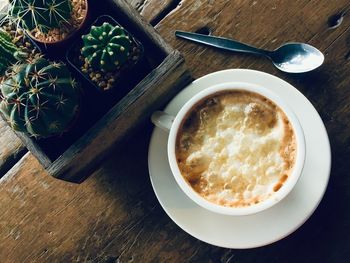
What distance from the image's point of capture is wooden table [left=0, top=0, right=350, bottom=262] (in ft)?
4.06

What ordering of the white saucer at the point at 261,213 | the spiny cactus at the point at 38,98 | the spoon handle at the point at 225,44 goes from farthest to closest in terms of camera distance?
the spoon handle at the point at 225,44 → the white saucer at the point at 261,213 → the spiny cactus at the point at 38,98

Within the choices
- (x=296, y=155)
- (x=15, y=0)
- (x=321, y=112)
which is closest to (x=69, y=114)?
(x=15, y=0)

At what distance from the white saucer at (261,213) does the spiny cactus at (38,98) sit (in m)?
0.24

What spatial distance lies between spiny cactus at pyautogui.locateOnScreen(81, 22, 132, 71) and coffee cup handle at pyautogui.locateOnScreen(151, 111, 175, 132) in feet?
0.47

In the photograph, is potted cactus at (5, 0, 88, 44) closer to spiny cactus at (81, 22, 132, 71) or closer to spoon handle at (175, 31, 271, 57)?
spiny cactus at (81, 22, 132, 71)

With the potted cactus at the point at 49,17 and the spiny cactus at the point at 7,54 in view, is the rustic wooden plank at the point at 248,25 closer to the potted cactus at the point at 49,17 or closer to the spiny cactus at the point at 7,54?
the potted cactus at the point at 49,17

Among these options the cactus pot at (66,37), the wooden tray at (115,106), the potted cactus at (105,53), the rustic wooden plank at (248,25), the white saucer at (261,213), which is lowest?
the white saucer at (261,213)

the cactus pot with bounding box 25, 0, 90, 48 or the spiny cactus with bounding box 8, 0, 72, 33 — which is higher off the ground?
the spiny cactus with bounding box 8, 0, 72, 33

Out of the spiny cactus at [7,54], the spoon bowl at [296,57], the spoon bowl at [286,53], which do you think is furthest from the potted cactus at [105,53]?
the spoon bowl at [296,57]

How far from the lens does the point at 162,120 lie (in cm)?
115

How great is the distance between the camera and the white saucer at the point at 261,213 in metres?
1.14

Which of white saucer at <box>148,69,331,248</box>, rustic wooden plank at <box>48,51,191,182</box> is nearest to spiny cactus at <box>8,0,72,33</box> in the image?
rustic wooden plank at <box>48,51,191,182</box>

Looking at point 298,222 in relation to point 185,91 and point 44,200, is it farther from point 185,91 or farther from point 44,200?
point 44,200

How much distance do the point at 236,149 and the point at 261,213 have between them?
0.16 meters
